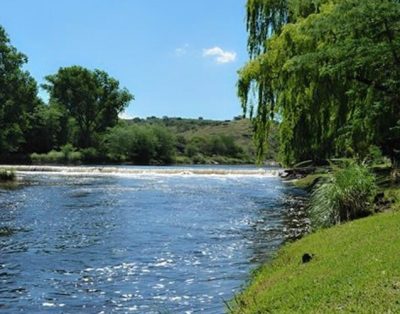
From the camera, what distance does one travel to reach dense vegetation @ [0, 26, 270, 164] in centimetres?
7938

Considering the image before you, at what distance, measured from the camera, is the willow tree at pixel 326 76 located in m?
21.1

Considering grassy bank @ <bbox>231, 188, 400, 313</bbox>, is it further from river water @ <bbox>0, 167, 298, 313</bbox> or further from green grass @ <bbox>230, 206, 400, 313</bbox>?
river water @ <bbox>0, 167, 298, 313</bbox>

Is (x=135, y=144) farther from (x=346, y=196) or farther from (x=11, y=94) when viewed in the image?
(x=346, y=196)

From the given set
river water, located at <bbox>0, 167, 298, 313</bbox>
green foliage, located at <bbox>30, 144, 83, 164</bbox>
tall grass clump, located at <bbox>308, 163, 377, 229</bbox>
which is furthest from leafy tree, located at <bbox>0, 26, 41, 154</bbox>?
tall grass clump, located at <bbox>308, 163, 377, 229</bbox>

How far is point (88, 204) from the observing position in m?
28.7

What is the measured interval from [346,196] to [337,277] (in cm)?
749

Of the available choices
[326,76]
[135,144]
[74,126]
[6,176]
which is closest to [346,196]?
[326,76]

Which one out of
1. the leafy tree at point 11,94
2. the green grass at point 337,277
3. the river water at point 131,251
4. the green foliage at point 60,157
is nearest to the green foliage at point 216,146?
the green foliage at point 60,157

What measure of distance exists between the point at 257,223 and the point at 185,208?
661cm

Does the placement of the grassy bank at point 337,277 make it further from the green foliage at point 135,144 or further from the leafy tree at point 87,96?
the leafy tree at point 87,96

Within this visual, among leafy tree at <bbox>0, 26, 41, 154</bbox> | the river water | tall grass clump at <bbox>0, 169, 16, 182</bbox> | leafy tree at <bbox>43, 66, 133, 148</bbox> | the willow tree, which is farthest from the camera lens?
leafy tree at <bbox>43, 66, 133, 148</bbox>

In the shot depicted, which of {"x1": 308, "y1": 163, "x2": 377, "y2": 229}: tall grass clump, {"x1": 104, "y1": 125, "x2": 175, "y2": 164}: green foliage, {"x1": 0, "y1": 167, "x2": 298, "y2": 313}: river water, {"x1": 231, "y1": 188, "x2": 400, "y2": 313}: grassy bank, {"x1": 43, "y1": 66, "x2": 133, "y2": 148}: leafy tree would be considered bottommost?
{"x1": 0, "y1": 167, "x2": 298, "y2": 313}: river water

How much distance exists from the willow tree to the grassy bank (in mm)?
9935

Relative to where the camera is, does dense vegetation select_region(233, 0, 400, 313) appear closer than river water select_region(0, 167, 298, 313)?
Yes
